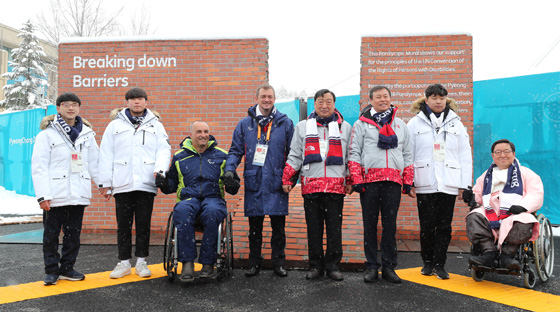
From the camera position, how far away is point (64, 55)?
625cm

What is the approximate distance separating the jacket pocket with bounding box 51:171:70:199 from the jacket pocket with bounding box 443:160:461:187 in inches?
133

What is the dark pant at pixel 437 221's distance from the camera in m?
3.77

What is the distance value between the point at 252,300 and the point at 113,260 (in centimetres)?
224

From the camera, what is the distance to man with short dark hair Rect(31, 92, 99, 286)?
3.50 metres

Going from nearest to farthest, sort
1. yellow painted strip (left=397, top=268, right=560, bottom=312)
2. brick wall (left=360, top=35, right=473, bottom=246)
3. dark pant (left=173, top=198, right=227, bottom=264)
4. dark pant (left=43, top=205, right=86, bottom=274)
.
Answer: yellow painted strip (left=397, top=268, right=560, bottom=312), dark pant (left=173, top=198, right=227, bottom=264), dark pant (left=43, top=205, right=86, bottom=274), brick wall (left=360, top=35, right=473, bottom=246)

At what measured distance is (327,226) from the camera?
12.2 feet

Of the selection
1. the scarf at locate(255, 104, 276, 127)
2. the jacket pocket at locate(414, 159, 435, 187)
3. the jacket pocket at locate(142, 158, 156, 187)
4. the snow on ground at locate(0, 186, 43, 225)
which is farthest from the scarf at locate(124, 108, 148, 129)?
the snow on ground at locate(0, 186, 43, 225)

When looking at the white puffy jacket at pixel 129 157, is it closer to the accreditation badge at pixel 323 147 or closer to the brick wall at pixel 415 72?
the accreditation badge at pixel 323 147

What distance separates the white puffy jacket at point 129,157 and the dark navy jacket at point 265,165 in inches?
28.4

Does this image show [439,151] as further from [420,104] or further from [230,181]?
[230,181]

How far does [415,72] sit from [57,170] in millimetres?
4695

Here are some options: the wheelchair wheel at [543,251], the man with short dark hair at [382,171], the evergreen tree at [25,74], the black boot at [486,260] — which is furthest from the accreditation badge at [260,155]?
the evergreen tree at [25,74]

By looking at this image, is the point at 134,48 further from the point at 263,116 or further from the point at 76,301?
the point at 76,301

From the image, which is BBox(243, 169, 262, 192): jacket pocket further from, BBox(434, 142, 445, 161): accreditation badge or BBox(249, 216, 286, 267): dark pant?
BBox(434, 142, 445, 161): accreditation badge
